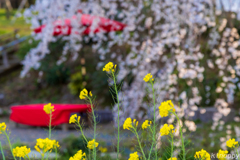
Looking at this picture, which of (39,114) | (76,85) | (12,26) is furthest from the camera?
(12,26)

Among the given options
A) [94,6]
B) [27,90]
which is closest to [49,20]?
[94,6]

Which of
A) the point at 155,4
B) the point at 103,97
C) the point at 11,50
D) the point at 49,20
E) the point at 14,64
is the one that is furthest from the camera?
the point at 11,50

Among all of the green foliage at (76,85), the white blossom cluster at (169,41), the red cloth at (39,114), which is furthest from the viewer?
the green foliage at (76,85)

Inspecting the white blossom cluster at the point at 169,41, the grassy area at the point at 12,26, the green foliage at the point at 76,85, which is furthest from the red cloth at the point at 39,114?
the grassy area at the point at 12,26

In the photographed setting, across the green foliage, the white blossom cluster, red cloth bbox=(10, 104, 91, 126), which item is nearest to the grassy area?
the green foliage

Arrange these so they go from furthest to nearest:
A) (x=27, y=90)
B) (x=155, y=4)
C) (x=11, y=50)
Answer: (x=11, y=50)
(x=27, y=90)
(x=155, y=4)

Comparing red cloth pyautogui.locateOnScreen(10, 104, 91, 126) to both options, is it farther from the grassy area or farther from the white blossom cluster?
the grassy area

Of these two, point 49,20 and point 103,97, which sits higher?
point 49,20

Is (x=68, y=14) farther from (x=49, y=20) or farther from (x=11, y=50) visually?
(x=11, y=50)

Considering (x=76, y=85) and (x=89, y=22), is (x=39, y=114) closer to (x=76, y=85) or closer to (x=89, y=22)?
(x=89, y=22)

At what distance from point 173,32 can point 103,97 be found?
3645 millimetres

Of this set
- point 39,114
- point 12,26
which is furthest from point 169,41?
point 12,26

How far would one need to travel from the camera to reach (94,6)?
4.50 metres

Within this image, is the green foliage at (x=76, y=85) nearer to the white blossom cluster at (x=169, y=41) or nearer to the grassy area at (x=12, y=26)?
the white blossom cluster at (x=169, y=41)
